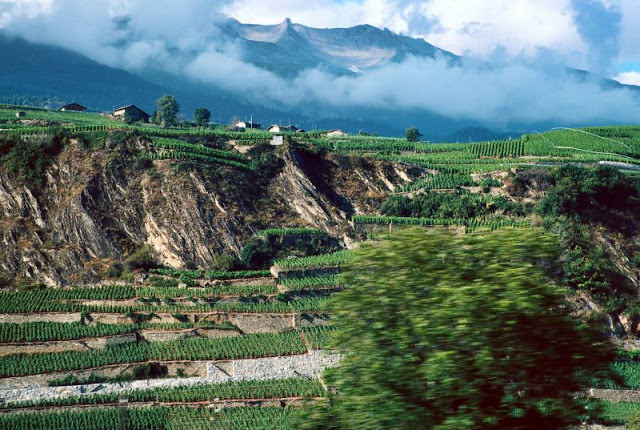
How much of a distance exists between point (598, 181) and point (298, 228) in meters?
15.3

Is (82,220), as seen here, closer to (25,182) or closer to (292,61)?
(25,182)

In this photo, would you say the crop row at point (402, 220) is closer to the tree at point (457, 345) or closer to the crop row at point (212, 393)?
the crop row at point (212, 393)

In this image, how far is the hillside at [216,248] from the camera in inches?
1252

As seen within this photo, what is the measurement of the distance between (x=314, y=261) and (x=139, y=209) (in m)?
9.09

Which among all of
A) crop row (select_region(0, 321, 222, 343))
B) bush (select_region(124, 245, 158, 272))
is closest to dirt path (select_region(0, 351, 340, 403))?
crop row (select_region(0, 321, 222, 343))

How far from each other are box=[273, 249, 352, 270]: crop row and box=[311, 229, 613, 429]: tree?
2259 centimetres

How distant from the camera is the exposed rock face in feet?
127

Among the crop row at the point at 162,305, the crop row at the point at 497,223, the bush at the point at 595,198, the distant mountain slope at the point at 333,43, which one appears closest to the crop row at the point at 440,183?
the crop row at the point at 497,223

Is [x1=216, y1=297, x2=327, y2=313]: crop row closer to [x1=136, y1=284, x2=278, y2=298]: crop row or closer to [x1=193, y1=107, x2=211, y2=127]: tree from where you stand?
[x1=136, y1=284, x2=278, y2=298]: crop row

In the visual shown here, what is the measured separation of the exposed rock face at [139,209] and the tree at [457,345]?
25.5 m

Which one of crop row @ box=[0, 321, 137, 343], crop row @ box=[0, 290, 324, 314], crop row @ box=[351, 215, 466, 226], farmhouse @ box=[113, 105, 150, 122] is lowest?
crop row @ box=[0, 321, 137, 343]

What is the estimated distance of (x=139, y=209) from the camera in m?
41.3

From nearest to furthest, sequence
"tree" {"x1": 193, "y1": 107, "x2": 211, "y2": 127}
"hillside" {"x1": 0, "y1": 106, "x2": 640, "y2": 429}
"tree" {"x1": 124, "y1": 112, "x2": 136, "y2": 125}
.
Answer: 1. "hillside" {"x1": 0, "y1": 106, "x2": 640, "y2": 429}
2. "tree" {"x1": 124, "y1": 112, "x2": 136, "y2": 125}
3. "tree" {"x1": 193, "y1": 107, "x2": 211, "y2": 127}

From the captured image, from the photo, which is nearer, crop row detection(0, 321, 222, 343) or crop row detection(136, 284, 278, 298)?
crop row detection(0, 321, 222, 343)
